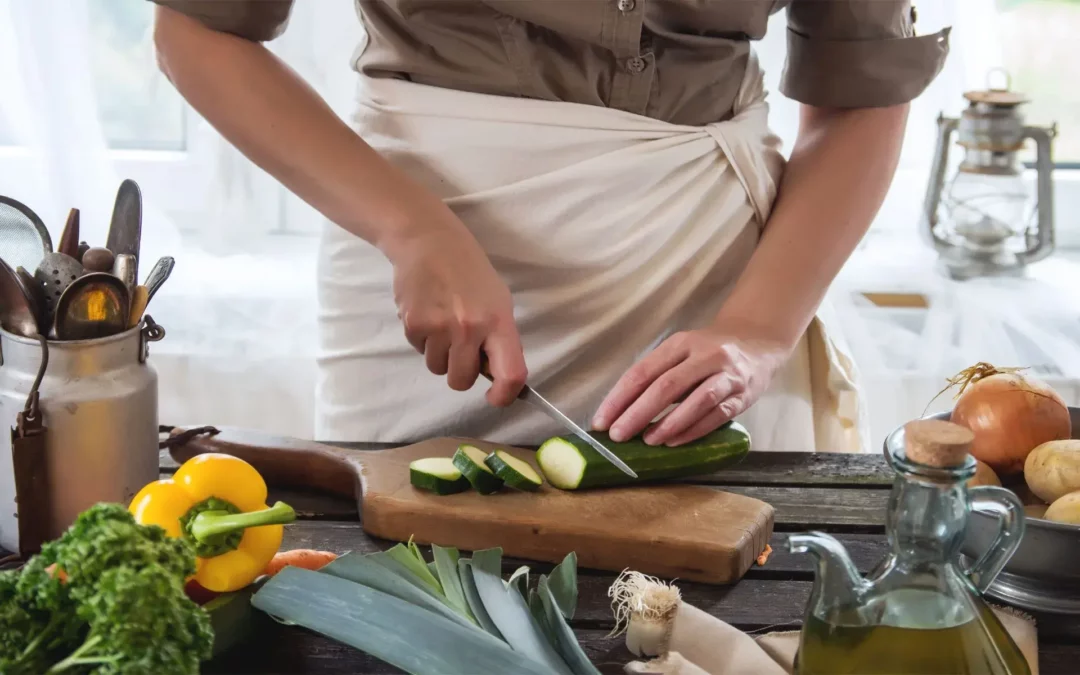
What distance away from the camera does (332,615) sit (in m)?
0.95

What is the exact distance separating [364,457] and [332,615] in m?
0.41

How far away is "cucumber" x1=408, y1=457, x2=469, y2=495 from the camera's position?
1248 mm

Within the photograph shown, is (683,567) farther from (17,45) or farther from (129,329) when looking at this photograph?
(17,45)

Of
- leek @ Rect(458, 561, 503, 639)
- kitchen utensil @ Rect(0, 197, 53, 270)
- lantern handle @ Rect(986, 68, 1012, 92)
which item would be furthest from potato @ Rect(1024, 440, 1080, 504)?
lantern handle @ Rect(986, 68, 1012, 92)

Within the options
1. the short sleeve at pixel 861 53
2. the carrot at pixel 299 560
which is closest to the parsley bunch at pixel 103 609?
the carrot at pixel 299 560

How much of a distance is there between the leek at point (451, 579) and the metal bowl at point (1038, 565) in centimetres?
40

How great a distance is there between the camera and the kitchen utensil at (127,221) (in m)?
1.16

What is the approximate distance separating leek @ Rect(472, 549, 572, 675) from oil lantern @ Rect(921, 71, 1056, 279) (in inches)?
69.0

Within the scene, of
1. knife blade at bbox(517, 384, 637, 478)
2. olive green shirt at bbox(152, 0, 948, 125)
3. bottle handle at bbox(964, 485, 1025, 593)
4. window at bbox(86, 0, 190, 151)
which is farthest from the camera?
window at bbox(86, 0, 190, 151)

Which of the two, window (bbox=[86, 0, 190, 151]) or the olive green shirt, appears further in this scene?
window (bbox=[86, 0, 190, 151])

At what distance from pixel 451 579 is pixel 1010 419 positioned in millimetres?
593

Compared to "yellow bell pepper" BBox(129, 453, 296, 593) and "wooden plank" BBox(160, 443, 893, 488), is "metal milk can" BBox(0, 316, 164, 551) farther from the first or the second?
"wooden plank" BBox(160, 443, 893, 488)

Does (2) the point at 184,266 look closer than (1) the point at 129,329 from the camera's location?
No

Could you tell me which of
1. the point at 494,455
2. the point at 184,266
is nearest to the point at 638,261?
the point at 494,455
